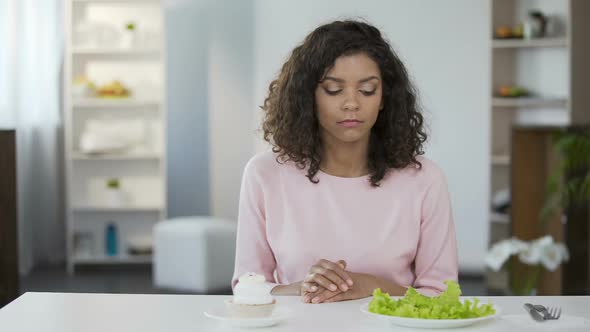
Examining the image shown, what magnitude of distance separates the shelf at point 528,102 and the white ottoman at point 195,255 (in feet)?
5.74

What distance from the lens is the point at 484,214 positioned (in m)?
6.48

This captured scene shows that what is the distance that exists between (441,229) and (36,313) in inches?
35.6

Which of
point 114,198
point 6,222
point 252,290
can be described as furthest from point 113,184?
point 252,290

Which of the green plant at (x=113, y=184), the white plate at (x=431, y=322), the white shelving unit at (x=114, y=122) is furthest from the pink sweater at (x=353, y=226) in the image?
the green plant at (x=113, y=184)

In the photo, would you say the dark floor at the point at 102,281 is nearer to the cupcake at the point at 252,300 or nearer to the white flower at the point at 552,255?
the white flower at the point at 552,255

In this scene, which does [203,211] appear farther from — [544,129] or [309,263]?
[309,263]

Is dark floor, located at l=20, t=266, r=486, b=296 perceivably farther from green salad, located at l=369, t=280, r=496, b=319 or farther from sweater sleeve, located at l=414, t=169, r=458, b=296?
green salad, located at l=369, t=280, r=496, b=319

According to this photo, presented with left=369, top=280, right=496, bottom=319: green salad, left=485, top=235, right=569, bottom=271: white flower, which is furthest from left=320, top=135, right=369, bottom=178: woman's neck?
left=485, top=235, right=569, bottom=271: white flower

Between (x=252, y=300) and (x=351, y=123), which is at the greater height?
(x=351, y=123)

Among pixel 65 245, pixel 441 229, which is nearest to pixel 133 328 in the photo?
pixel 441 229

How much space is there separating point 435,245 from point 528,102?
11.5 ft

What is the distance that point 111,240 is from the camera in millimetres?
6828

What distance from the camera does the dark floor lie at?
19.4ft

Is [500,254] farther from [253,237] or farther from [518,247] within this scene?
[253,237]
